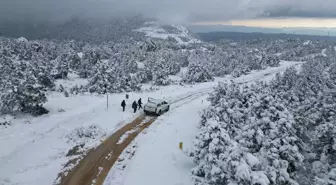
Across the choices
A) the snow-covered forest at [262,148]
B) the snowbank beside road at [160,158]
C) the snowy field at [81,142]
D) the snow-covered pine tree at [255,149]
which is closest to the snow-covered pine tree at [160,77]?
the snowy field at [81,142]

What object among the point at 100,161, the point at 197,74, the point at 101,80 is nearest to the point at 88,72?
the point at 197,74

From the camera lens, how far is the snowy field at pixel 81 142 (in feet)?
54.9

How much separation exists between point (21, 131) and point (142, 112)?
39.8 ft

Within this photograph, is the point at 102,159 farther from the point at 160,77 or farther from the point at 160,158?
the point at 160,77

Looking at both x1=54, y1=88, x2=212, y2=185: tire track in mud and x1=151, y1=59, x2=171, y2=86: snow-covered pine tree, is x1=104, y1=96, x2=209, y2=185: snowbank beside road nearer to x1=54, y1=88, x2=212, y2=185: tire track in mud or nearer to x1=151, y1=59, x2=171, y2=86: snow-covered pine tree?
x1=54, y1=88, x2=212, y2=185: tire track in mud

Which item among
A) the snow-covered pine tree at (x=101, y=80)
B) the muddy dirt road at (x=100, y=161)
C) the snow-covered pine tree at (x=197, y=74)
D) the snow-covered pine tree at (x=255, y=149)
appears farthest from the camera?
the snow-covered pine tree at (x=197, y=74)

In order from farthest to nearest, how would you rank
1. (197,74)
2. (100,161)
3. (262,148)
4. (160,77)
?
(197,74) < (160,77) < (100,161) < (262,148)

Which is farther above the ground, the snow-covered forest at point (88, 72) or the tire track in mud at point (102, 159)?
the snow-covered forest at point (88, 72)

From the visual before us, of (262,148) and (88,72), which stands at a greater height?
(262,148)

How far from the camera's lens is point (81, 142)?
21344 millimetres

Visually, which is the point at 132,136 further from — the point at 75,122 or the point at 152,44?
the point at 152,44

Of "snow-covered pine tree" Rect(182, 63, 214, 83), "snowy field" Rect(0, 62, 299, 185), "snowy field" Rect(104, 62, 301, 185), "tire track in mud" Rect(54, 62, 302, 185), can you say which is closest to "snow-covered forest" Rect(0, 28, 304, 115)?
"snow-covered pine tree" Rect(182, 63, 214, 83)

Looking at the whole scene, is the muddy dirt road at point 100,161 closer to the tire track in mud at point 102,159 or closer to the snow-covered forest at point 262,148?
the tire track in mud at point 102,159

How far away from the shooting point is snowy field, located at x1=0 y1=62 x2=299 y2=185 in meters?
16.7
